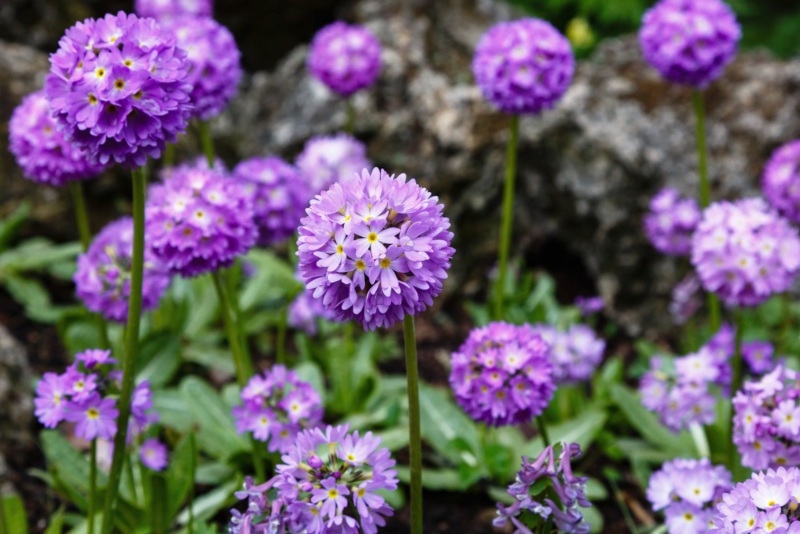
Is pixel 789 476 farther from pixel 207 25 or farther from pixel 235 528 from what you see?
pixel 207 25

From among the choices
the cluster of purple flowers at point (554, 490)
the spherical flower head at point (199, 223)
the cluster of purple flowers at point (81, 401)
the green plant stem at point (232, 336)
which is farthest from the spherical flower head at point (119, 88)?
the cluster of purple flowers at point (554, 490)

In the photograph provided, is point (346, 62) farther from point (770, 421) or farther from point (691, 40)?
point (770, 421)

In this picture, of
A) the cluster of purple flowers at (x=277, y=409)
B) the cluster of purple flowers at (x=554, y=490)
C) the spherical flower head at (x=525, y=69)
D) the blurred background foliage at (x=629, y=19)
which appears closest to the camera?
the cluster of purple flowers at (x=554, y=490)

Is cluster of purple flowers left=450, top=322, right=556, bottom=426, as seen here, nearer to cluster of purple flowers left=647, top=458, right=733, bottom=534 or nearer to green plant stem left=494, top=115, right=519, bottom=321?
cluster of purple flowers left=647, top=458, right=733, bottom=534

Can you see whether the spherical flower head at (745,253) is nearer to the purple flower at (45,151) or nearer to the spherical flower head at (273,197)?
the spherical flower head at (273,197)

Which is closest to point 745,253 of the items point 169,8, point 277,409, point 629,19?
point 277,409

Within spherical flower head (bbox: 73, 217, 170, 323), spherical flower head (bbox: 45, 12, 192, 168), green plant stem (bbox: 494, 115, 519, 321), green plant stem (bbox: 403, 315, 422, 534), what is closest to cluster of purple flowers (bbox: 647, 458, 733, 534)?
green plant stem (bbox: 403, 315, 422, 534)
